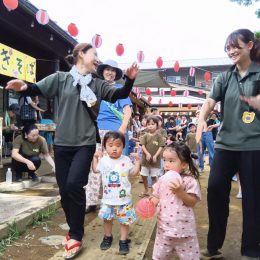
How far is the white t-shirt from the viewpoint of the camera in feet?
9.78

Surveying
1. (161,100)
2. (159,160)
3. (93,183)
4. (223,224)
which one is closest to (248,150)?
(223,224)

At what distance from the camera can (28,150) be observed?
5781 mm

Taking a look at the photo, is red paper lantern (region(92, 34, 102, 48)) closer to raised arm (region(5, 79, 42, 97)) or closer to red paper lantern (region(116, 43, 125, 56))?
red paper lantern (region(116, 43, 125, 56))

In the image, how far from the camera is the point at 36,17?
6.24 meters

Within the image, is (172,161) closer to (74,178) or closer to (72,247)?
(74,178)

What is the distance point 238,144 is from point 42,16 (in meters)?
4.84

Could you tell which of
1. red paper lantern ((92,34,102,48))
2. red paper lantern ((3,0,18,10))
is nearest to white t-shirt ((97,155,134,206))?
red paper lantern ((3,0,18,10))

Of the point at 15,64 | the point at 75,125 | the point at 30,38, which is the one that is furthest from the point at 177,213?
the point at 30,38

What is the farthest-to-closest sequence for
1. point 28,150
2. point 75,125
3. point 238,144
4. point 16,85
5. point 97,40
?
point 97,40 < point 28,150 < point 75,125 < point 16,85 < point 238,144

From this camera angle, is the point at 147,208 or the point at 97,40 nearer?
the point at 147,208

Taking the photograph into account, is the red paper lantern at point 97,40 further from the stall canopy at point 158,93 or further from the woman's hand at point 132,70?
the woman's hand at point 132,70

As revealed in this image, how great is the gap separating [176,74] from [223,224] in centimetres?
3708

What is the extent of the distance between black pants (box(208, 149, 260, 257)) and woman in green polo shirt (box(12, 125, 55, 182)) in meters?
3.42

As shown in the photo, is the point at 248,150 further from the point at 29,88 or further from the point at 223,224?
the point at 29,88
